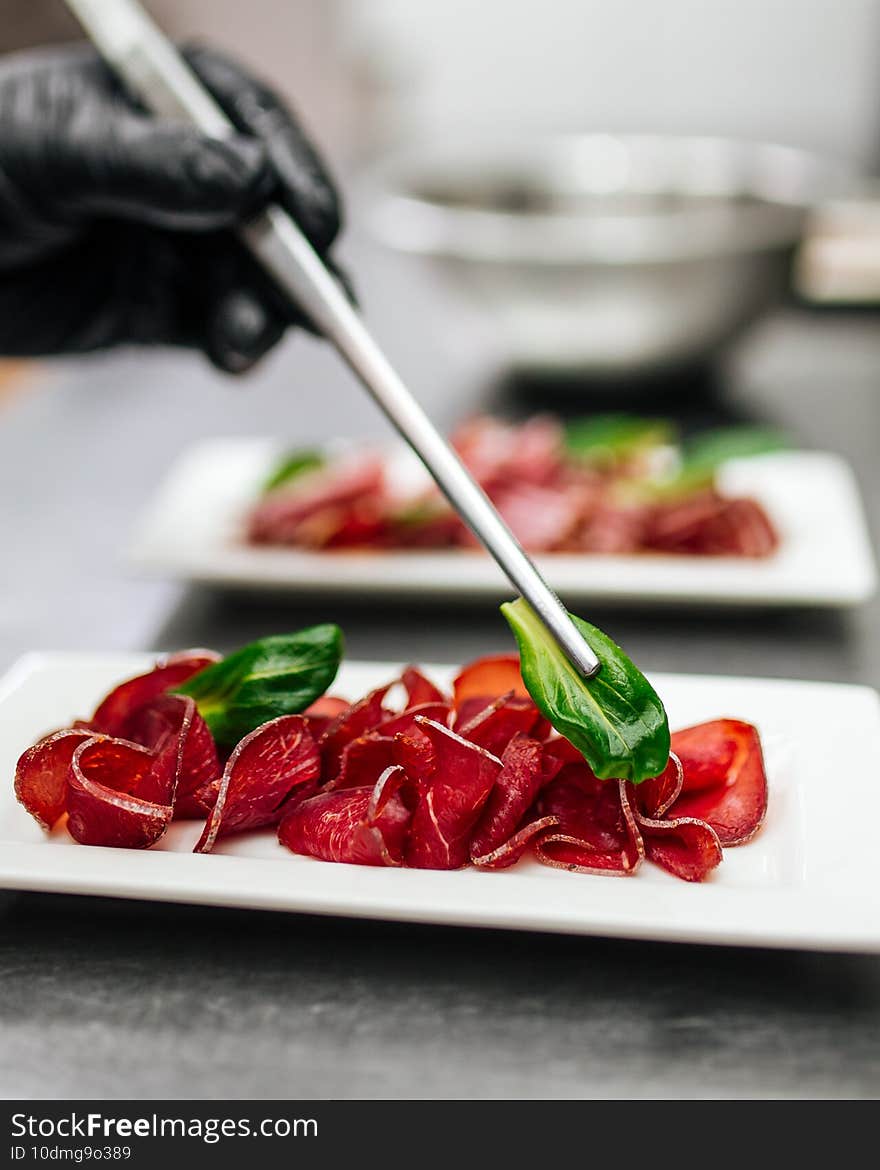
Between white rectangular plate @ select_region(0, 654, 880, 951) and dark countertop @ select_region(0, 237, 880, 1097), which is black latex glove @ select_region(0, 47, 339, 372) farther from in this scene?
dark countertop @ select_region(0, 237, 880, 1097)

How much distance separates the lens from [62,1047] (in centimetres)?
69

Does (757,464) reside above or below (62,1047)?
below

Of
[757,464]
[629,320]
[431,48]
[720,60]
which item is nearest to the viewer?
[757,464]

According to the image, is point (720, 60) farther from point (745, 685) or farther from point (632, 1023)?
point (632, 1023)

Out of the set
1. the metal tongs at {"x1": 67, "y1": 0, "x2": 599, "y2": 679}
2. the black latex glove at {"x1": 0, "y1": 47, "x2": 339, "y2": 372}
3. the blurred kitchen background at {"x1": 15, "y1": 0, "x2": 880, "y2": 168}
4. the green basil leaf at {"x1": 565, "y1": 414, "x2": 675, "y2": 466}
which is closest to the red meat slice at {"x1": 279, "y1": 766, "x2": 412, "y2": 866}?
the metal tongs at {"x1": 67, "y1": 0, "x2": 599, "y2": 679}

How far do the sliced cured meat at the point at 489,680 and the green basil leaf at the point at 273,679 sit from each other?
0.11 metres

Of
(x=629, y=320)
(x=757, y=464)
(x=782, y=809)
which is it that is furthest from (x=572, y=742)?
(x=629, y=320)

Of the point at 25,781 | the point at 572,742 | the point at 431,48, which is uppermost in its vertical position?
the point at 25,781

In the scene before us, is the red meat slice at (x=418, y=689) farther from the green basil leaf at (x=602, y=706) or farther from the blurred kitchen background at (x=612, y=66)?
the blurred kitchen background at (x=612, y=66)

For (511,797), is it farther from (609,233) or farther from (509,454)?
(609,233)

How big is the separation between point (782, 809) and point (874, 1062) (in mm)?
172

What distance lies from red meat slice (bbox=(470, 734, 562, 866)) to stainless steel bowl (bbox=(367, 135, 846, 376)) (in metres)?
1.03

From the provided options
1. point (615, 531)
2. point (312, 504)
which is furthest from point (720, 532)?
point (312, 504)
